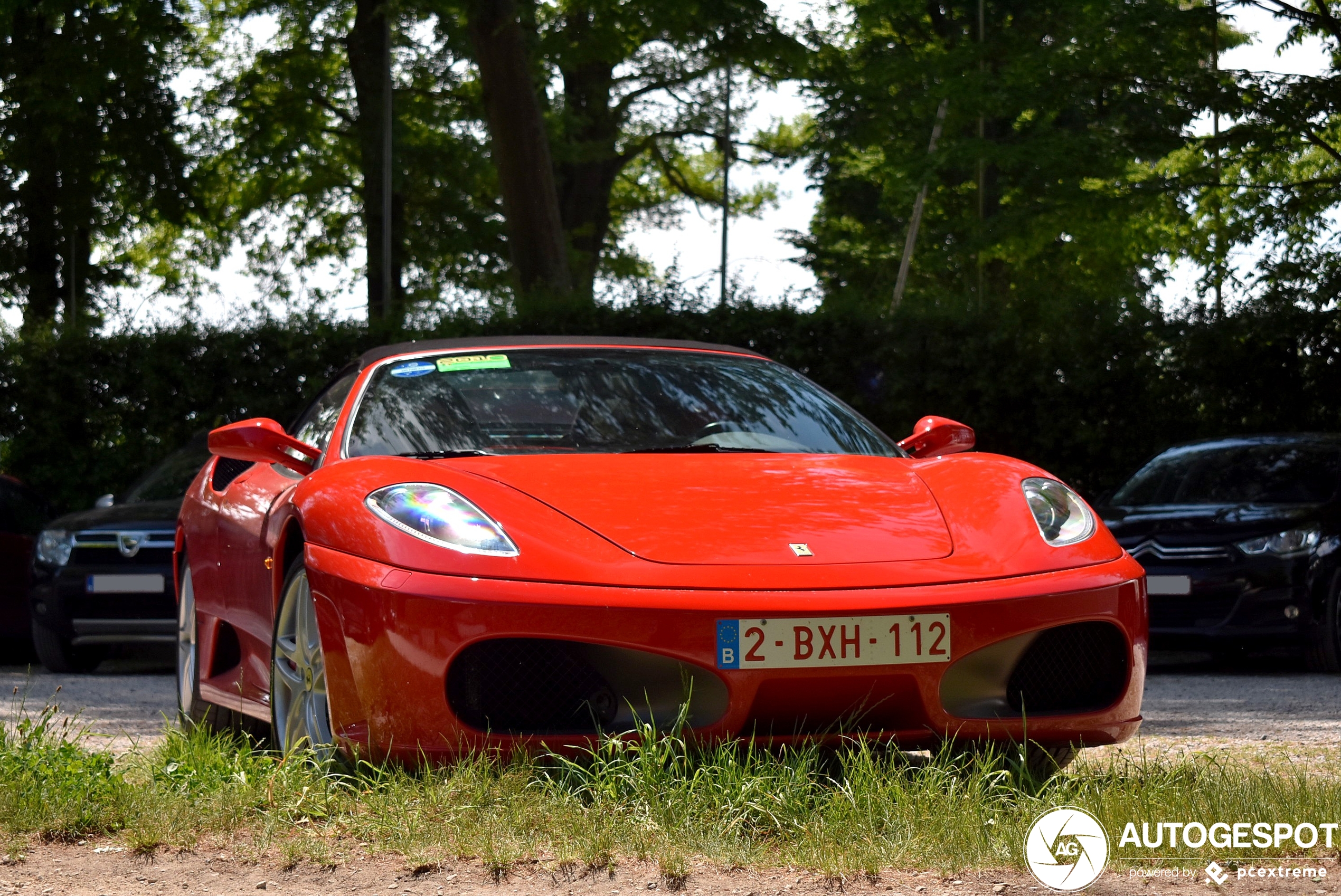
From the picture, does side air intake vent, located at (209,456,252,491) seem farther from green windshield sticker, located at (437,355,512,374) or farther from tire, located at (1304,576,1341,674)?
tire, located at (1304,576,1341,674)

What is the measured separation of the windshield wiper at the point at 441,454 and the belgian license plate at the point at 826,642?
116 centimetres

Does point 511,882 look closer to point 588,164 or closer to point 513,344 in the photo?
point 513,344

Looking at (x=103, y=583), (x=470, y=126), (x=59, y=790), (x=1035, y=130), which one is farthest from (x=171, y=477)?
(x=470, y=126)

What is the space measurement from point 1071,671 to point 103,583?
763 cm

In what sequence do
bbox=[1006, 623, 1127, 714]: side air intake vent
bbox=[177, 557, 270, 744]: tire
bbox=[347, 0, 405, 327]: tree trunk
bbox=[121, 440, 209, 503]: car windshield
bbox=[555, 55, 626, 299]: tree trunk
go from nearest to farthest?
1. bbox=[1006, 623, 1127, 714]: side air intake vent
2. bbox=[177, 557, 270, 744]: tire
3. bbox=[121, 440, 209, 503]: car windshield
4. bbox=[347, 0, 405, 327]: tree trunk
5. bbox=[555, 55, 626, 299]: tree trunk

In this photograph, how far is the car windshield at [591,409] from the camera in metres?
5.06

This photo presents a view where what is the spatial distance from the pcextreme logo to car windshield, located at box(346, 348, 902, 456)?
1.81 meters

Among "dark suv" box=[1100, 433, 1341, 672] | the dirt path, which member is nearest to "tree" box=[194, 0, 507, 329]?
"dark suv" box=[1100, 433, 1341, 672]

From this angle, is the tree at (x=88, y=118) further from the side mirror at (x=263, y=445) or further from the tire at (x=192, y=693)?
the side mirror at (x=263, y=445)

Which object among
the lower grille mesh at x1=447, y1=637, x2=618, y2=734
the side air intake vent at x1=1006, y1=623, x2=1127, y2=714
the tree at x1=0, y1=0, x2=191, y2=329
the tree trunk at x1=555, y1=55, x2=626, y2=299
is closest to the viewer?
the lower grille mesh at x1=447, y1=637, x2=618, y2=734

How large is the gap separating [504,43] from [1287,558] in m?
11.1

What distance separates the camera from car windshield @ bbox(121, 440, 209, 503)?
1117 centimetres

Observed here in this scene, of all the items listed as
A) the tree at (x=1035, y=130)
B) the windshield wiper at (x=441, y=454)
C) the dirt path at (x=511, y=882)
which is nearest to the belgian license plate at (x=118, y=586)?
the windshield wiper at (x=441, y=454)

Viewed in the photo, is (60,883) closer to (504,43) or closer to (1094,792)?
(1094,792)
